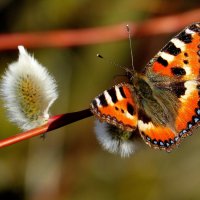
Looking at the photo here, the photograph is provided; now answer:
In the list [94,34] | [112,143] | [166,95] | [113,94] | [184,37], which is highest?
[94,34]

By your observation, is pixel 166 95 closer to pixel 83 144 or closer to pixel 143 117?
pixel 143 117

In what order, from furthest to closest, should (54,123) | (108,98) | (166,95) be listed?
1. (166,95)
2. (108,98)
3. (54,123)

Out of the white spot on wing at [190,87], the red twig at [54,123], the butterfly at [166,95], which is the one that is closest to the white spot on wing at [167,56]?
the butterfly at [166,95]

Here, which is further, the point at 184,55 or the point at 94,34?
the point at 94,34

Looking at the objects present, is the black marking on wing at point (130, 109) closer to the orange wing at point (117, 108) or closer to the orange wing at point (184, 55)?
the orange wing at point (117, 108)

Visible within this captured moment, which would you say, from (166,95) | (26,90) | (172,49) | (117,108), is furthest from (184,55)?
(26,90)

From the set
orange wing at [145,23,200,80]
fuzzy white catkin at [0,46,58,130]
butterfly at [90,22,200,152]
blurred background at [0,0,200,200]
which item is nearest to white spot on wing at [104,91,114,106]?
butterfly at [90,22,200,152]
